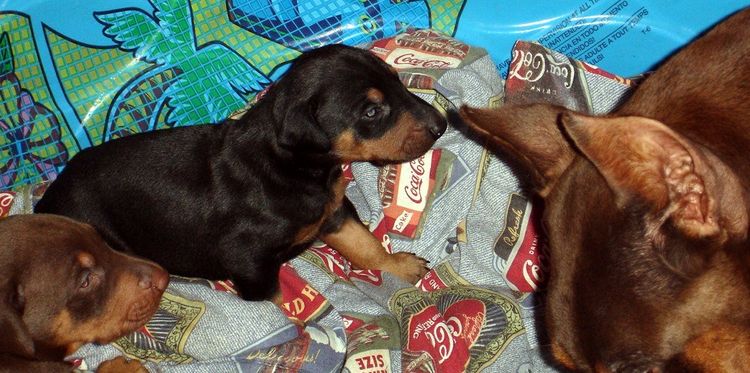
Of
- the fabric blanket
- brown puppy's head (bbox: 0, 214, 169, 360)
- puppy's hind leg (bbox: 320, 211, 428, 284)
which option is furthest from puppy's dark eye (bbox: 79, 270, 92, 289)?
puppy's hind leg (bbox: 320, 211, 428, 284)

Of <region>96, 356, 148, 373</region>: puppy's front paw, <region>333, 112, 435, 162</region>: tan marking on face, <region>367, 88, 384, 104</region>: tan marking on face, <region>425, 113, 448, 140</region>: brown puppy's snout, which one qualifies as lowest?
<region>96, 356, 148, 373</region>: puppy's front paw

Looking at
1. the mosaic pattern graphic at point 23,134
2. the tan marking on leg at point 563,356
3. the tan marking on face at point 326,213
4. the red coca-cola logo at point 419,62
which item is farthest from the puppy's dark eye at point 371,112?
the mosaic pattern graphic at point 23,134

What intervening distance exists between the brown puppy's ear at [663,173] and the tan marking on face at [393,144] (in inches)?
63.1

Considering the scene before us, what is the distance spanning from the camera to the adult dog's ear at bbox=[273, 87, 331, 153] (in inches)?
132

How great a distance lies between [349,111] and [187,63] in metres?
1.51

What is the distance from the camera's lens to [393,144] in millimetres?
3508

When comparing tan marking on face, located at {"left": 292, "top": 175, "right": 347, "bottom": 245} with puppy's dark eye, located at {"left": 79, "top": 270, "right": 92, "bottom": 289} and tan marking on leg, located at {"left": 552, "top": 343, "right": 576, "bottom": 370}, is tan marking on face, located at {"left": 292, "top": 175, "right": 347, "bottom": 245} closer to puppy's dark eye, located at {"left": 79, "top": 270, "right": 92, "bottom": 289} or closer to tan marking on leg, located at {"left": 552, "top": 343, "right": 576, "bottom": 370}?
puppy's dark eye, located at {"left": 79, "top": 270, "right": 92, "bottom": 289}

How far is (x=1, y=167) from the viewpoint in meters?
4.44

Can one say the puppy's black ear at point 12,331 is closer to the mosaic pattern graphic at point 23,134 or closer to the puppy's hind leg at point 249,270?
the puppy's hind leg at point 249,270

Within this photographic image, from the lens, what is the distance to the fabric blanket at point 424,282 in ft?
12.1

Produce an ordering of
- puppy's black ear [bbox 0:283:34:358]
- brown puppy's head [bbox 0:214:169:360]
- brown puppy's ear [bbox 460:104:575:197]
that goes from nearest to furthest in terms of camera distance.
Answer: brown puppy's ear [bbox 460:104:575:197], puppy's black ear [bbox 0:283:34:358], brown puppy's head [bbox 0:214:169:360]

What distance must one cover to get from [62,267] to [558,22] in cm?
280

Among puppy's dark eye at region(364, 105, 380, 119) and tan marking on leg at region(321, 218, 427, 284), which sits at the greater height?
puppy's dark eye at region(364, 105, 380, 119)

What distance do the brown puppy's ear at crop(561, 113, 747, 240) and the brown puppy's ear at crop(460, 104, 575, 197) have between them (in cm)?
47
